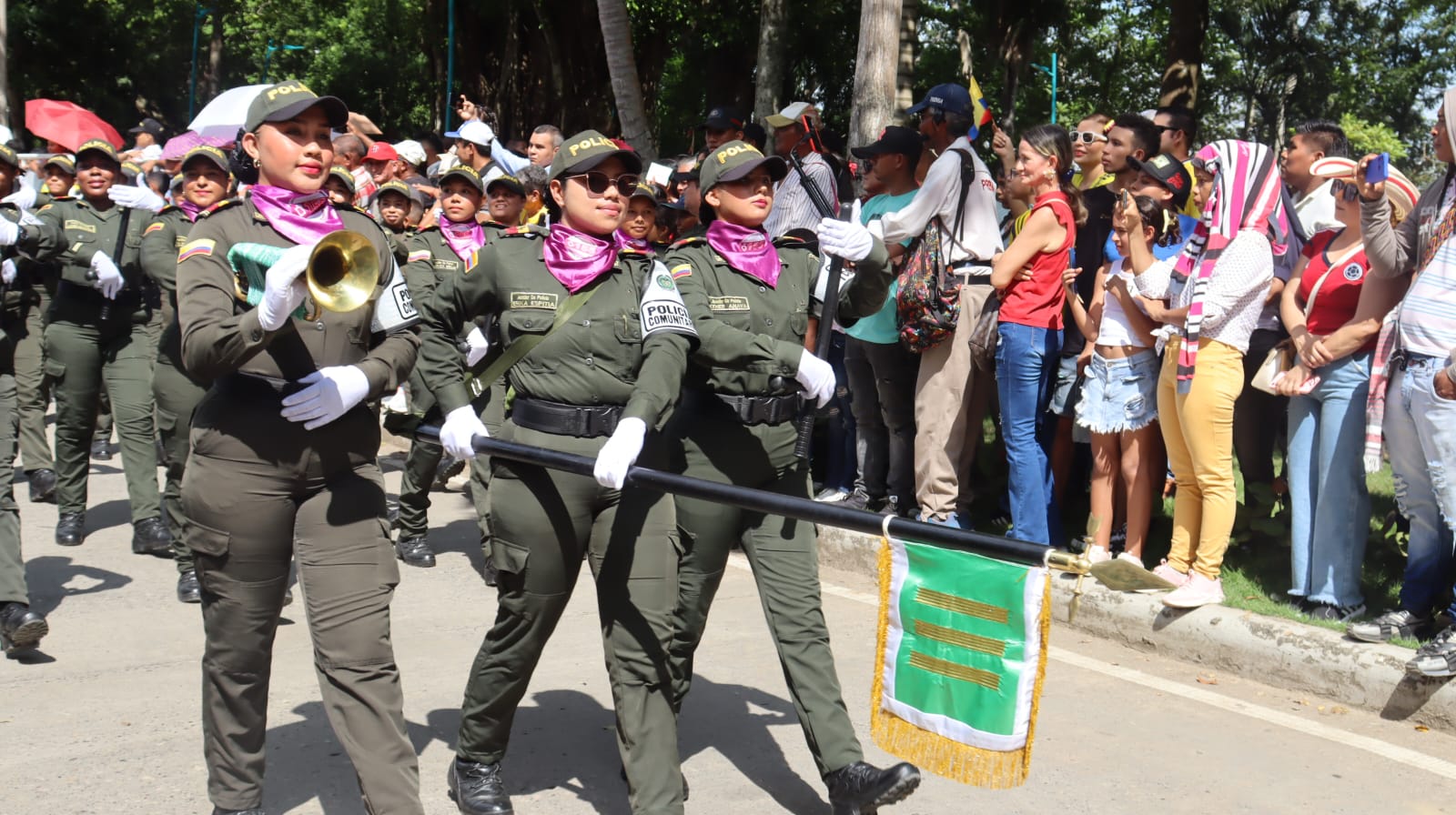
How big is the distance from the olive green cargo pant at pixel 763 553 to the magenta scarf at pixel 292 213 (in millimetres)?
1366

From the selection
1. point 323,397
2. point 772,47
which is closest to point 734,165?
point 323,397

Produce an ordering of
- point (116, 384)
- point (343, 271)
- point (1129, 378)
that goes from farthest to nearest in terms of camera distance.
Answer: point (116, 384) < point (1129, 378) < point (343, 271)

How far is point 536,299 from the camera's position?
4582 millimetres

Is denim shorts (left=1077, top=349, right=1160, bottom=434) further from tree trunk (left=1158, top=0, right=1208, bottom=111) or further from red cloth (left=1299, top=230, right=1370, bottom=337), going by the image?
tree trunk (left=1158, top=0, right=1208, bottom=111)

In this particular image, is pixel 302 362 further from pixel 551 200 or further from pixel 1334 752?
pixel 1334 752

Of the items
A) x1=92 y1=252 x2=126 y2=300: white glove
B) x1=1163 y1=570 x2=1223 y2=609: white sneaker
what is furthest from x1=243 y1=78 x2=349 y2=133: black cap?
x1=92 y1=252 x2=126 y2=300: white glove

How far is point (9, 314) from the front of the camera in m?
7.46

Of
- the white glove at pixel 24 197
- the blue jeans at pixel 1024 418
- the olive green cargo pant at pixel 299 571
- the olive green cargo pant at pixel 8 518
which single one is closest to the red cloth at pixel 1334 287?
the blue jeans at pixel 1024 418

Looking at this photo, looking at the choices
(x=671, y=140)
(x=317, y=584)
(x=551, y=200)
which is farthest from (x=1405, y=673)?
(x=671, y=140)

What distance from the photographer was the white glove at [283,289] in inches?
144

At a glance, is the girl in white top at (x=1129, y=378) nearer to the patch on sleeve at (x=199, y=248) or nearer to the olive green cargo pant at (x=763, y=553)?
the olive green cargo pant at (x=763, y=553)

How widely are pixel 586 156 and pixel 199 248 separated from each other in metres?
1.24

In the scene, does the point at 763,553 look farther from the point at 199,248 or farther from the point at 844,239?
the point at 199,248

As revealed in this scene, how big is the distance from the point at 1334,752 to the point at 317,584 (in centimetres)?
355
